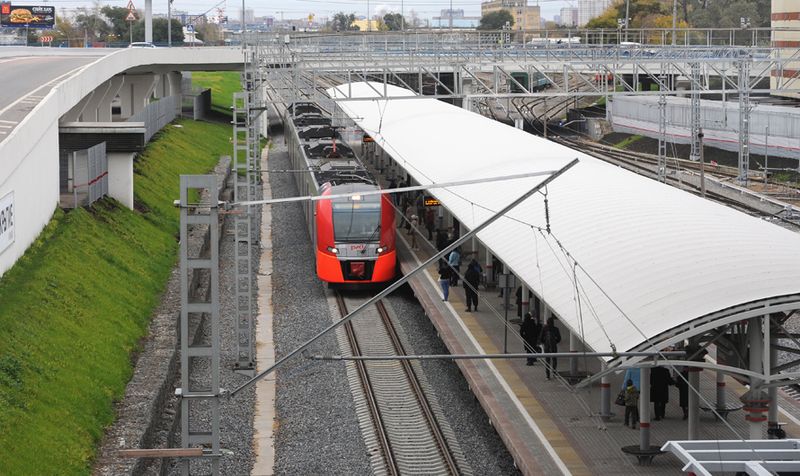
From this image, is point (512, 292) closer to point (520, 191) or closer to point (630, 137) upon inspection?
point (520, 191)

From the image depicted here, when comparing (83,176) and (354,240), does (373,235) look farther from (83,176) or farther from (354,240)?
(83,176)

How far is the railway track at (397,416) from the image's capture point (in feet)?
51.8

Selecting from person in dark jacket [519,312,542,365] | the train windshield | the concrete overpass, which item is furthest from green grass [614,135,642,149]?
person in dark jacket [519,312,542,365]

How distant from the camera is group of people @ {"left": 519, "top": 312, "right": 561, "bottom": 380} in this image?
1841 cm

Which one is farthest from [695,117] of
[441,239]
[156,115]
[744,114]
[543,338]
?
[543,338]

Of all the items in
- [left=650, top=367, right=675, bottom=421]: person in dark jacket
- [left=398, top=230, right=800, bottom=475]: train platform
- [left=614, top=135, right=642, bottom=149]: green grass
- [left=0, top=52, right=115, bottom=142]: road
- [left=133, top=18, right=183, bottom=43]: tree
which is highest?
[left=133, top=18, right=183, bottom=43]: tree

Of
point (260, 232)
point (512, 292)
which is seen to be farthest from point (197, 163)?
point (512, 292)

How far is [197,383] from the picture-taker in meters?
19.6

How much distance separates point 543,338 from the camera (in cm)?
1858

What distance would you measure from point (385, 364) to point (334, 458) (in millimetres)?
5159

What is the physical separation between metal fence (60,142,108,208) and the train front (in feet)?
19.3

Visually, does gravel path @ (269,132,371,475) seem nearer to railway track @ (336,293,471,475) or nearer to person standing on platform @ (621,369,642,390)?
railway track @ (336,293,471,475)

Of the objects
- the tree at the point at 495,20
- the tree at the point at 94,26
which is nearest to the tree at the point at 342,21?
the tree at the point at 495,20

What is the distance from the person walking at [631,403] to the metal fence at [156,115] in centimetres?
2781
